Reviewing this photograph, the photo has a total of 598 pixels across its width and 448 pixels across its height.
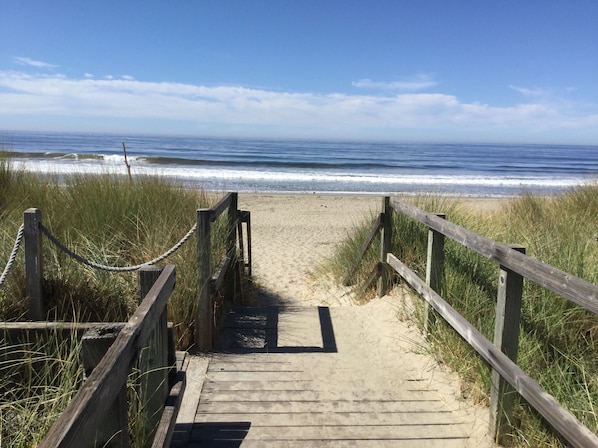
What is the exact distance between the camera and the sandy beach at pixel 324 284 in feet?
13.9

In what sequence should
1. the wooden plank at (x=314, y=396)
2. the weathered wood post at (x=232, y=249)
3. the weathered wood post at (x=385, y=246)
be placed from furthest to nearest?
the weathered wood post at (x=232, y=249) < the weathered wood post at (x=385, y=246) < the wooden plank at (x=314, y=396)

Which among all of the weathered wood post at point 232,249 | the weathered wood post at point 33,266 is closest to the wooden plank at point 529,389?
the weathered wood post at point 232,249

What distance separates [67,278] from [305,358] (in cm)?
228

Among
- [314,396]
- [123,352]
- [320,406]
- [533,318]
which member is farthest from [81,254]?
[533,318]

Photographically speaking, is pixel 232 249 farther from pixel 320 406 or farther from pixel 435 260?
pixel 320 406

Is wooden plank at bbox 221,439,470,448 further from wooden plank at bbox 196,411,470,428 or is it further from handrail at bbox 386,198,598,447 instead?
handrail at bbox 386,198,598,447

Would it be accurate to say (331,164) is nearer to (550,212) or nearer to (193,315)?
(550,212)

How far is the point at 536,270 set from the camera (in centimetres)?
267

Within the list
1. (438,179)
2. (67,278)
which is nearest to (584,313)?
(67,278)

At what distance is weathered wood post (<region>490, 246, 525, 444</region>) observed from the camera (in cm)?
309

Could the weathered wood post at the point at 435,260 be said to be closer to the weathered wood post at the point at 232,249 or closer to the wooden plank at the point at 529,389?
the wooden plank at the point at 529,389

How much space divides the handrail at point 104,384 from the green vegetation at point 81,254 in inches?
27.6

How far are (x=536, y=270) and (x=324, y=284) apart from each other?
530cm

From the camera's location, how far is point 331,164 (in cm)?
3903
